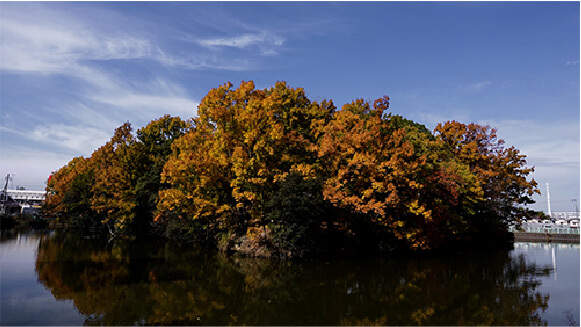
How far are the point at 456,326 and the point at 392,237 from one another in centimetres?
1843

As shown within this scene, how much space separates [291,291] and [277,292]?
0.62 metres

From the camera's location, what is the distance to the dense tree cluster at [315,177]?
25141 mm

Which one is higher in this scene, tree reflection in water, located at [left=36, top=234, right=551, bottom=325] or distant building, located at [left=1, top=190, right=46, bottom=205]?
distant building, located at [left=1, top=190, right=46, bottom=205]

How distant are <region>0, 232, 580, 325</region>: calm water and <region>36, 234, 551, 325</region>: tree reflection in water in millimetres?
41

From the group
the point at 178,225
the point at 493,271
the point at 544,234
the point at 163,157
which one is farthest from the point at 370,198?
the point at 544,234

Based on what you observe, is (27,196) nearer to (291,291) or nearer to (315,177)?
(315,177)

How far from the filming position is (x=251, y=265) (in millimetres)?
23703

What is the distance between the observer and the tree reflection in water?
1186 cm

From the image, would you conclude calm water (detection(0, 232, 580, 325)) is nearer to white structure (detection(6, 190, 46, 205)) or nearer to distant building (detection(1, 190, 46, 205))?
distant building (detection(1, 190, 46, 205))

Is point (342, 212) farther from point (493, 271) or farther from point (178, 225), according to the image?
point (178, 225)

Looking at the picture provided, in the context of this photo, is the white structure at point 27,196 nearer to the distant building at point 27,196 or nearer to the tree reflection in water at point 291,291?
the distant building at point 27,196

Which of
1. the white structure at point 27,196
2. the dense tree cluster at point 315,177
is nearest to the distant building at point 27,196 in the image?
the white structure at point 27,196

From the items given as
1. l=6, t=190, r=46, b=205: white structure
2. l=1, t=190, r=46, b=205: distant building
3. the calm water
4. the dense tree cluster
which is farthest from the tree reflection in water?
l=6, t=190, r=46, b=205: white structure

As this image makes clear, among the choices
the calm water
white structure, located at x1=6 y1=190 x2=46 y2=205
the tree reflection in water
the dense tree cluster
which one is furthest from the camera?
white structure, located at x1=6 y1=190 x2=46 y2=205
